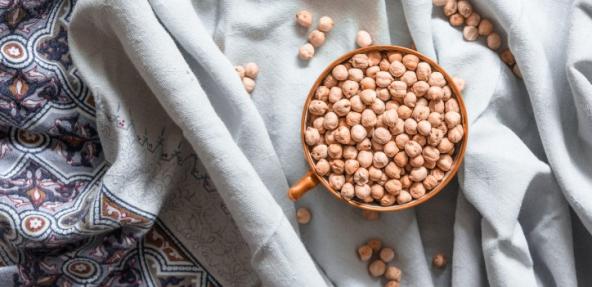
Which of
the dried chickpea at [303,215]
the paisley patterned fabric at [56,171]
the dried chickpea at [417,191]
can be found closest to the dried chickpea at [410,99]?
the dried chickpea at [417,191]

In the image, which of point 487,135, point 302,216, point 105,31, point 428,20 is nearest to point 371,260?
point 302,216

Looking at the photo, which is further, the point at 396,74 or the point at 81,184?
the point at 81,184

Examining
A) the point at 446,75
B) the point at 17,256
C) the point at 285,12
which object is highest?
the point at 285,12

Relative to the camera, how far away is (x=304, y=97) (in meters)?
0.99

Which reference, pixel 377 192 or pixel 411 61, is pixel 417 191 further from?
pixel 411 61

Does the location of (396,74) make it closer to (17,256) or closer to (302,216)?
(302,216)

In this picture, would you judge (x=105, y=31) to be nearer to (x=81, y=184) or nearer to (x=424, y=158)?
(x=81, y=184)

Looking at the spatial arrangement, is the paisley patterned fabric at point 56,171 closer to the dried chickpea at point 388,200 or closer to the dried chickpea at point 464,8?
the dried chickpea at point 388,200

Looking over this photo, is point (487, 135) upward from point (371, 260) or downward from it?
upward

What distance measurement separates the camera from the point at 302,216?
1.00 m

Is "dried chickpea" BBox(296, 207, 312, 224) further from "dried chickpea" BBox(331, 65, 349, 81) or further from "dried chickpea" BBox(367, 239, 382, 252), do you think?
"dried chickpea" BBox(331, 65, 349, 81)

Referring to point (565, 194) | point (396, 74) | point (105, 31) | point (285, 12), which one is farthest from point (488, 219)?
point (105, 31)

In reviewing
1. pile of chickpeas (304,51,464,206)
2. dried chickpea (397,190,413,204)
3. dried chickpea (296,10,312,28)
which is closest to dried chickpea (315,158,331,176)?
pile of chickpeas (304,51,464,206)

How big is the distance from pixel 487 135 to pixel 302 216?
0.93ft
